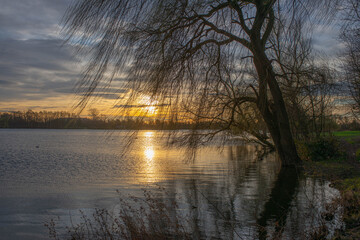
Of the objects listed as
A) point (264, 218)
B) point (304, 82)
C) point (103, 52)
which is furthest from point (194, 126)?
point (304, 82)

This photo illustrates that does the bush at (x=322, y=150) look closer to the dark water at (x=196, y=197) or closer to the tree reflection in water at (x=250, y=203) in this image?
the dark water at (x=196, y=197)

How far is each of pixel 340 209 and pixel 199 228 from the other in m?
3.31

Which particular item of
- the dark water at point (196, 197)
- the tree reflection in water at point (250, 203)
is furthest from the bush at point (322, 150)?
the tree reflection in water at point (250, 203)

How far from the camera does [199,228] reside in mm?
6828

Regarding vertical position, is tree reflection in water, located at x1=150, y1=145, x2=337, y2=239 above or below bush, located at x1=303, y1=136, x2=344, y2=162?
below

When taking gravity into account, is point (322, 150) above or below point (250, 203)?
above

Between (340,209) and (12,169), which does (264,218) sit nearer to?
(340,209)

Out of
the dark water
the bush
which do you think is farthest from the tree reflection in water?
the bush

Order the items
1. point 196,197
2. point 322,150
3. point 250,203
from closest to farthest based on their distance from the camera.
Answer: point 250,203 < point 196,197 < point 322,150

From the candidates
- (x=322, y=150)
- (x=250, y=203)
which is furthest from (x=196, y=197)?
(x=322, y=150)

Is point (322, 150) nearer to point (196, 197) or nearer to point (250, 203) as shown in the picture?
point (250, 203)

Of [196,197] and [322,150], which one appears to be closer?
[196,197]

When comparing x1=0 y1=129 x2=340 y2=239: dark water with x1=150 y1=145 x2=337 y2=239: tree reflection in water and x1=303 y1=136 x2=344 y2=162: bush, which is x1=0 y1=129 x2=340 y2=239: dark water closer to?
x1=150 y1=145 x2=337 y2=239: tree reflection in water

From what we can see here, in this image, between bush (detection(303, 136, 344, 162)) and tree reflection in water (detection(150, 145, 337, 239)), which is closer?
tree reflection in water (detection(150, 145, 337, 239))
